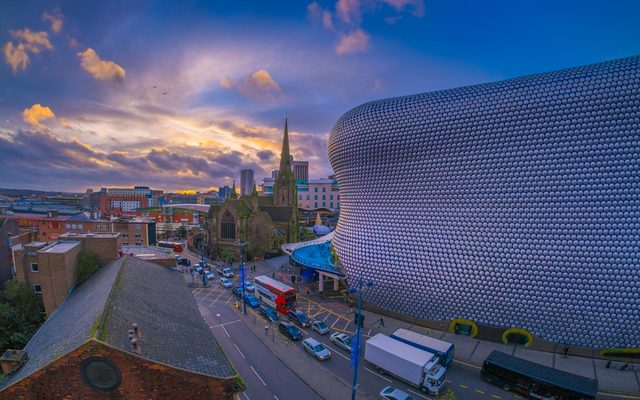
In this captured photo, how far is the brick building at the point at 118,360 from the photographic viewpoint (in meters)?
11.8

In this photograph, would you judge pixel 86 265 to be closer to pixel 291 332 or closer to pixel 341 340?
pixel 291 332

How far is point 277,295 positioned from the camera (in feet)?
109

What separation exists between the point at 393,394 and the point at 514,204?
22810mm

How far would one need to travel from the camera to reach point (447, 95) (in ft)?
107

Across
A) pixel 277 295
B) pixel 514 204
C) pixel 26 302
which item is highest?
pixel 514 204

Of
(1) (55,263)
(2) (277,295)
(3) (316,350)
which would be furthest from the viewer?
(2) (277,295)

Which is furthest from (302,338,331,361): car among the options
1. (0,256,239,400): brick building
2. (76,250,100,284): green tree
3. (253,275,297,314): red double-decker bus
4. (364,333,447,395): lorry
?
(76,250,100,284): green tree

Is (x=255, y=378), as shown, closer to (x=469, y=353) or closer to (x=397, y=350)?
(x=397, y=350)

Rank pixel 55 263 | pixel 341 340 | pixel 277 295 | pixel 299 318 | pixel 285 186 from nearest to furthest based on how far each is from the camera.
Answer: pixel 55 263 < pixel 341 340 < pixel 299 318 < pixel 277 295 < pixel 285 186

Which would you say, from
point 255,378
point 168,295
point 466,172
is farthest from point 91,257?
point 466,172

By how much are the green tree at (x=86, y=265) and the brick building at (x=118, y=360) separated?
1065 cm

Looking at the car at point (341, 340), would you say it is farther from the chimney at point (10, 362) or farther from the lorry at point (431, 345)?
the chimney at point (10, 362)

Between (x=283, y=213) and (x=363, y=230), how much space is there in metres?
42.1

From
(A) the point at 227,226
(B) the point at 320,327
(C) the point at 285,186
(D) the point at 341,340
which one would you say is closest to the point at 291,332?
(B) the point at 320,327
